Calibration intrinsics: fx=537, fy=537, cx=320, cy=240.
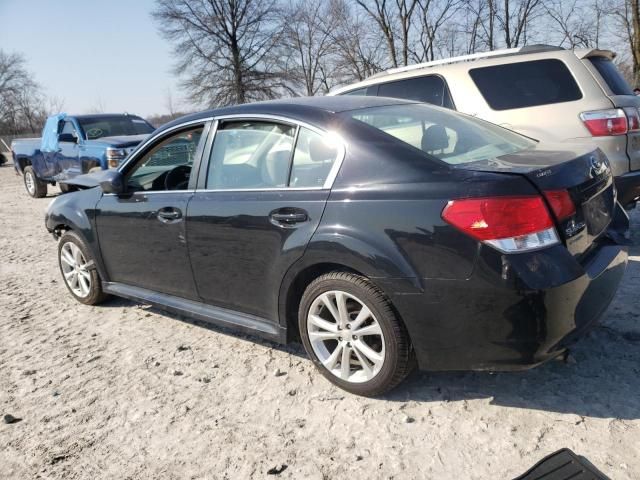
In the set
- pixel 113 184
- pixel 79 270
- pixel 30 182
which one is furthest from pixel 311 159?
pixel 30 182

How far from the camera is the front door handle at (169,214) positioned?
3.56m

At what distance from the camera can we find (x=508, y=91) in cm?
542

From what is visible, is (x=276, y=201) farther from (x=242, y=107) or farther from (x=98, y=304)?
(x=98, y=304)

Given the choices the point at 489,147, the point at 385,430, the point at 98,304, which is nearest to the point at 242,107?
the point at 489,147

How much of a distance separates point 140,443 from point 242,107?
6.74 ft

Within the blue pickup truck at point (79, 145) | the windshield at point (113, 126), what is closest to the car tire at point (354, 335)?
the blue pickup truck at point (79, 145)

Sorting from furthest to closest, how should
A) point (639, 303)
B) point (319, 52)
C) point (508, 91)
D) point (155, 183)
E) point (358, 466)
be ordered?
1. point (319, 52)
2. point (508, 91)
3. point (155, 183)
4. point (639, 303)
5. point (358, 466)

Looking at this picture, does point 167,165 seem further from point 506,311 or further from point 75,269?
point 506,311

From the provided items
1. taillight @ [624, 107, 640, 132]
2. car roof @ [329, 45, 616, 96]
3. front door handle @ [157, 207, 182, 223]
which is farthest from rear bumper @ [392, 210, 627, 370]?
car roof @ [329, 45, 616, 96]

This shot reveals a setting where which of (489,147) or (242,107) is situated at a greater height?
(242,107)

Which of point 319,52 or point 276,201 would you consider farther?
point 319,52

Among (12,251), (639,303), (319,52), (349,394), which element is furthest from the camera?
(319,52)

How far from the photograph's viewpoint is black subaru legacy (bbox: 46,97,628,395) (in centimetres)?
236

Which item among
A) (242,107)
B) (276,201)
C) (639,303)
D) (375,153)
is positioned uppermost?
(242,107)
